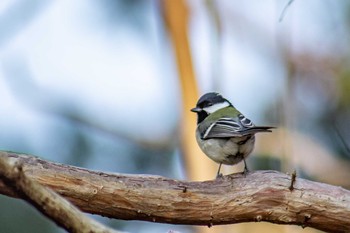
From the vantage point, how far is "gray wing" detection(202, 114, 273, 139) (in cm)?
210

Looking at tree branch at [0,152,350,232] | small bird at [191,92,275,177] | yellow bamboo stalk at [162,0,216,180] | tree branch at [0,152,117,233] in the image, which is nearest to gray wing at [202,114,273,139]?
small bird at [191,92,275,177]

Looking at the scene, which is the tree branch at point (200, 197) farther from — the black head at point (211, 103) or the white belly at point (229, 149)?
the black head at point (211, 103)

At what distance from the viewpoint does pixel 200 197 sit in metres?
1.82

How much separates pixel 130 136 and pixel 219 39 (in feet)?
3.97

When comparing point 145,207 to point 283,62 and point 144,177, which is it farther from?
point 283,62

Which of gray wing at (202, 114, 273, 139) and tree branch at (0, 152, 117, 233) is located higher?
gray wing at (202, 114, 273, 139)

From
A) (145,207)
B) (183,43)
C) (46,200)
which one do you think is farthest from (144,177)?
(183,43)

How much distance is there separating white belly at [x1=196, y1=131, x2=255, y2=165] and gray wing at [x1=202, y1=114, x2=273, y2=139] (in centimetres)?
2

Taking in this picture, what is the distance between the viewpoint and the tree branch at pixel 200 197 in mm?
1763

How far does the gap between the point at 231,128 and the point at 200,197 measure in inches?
16.0

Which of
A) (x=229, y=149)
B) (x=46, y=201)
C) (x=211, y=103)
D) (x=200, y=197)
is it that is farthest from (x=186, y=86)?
(x=46, y=201)

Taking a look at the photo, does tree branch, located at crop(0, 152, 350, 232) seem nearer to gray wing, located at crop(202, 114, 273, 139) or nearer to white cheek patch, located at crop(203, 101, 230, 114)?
gray wing, located at crop(202, 114, 273, 139)

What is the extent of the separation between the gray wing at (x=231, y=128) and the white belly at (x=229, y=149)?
2cm

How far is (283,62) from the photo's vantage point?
2869 millimetres
